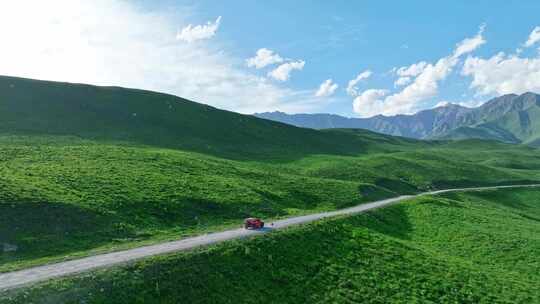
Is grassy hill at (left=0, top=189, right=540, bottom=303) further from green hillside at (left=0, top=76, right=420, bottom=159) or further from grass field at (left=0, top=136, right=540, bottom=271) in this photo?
green hillside at (left=0, top=76, right=420, bottom=159)

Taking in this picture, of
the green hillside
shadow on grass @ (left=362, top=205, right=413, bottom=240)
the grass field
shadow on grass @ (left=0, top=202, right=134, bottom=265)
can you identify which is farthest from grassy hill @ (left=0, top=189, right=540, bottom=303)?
the green hillside

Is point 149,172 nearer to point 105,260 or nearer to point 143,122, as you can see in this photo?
point 105,260

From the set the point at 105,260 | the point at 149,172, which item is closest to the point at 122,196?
the point at 149,172

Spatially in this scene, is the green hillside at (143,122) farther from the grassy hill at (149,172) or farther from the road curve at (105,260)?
the road curve at (105,260)

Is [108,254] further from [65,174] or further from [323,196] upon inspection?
[323,196]

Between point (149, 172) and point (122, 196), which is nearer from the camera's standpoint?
point (122, 196)

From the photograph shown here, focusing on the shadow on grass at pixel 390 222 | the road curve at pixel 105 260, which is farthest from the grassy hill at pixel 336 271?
the road curve at pixel 105 260
